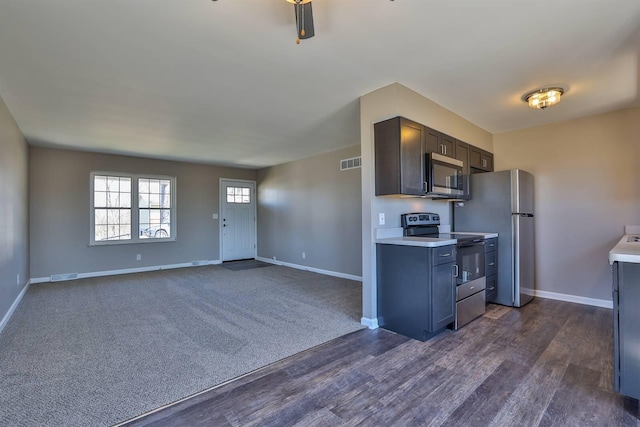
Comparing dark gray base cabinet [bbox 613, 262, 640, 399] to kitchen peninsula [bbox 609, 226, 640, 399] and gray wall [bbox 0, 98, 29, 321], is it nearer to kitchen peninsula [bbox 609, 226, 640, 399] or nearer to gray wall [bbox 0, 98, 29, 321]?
kitchen peninsula [bbox 609, 226, 640, 399]

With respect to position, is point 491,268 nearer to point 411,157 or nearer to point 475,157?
point 475,157

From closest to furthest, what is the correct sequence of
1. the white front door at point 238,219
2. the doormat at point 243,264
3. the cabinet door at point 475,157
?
the cabinet door at point 475,157, the doormat at point 243,264, the white front door at point 238,219

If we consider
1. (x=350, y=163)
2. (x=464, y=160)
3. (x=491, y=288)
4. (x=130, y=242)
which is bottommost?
(x=491, y=288)

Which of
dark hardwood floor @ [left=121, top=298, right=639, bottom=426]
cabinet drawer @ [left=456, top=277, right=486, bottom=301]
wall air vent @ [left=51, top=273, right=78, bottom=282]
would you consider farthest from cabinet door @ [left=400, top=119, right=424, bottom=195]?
wall air vent @ [left=51, top=273, right=78, bottom=282]

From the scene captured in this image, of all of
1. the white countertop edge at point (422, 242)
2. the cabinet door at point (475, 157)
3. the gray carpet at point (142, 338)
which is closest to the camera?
the gray carpet at point (142, 338)

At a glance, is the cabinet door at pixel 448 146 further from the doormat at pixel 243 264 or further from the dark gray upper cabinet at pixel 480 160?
the doormat at pixel 243 264

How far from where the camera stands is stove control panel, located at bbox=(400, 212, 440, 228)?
3.33m

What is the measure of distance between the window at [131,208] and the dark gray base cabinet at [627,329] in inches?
280

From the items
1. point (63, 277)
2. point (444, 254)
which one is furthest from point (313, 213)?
point (63, 277)

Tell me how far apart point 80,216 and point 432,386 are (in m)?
6.57

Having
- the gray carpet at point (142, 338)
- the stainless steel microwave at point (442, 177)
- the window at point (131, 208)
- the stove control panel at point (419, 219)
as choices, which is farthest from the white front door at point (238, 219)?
the stainless steel microwave at point (442, 177)

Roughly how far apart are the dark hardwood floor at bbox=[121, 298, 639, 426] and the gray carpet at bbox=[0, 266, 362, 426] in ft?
0.87

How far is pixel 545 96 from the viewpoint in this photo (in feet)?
10.1

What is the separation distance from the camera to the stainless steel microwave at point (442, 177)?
3197mm
